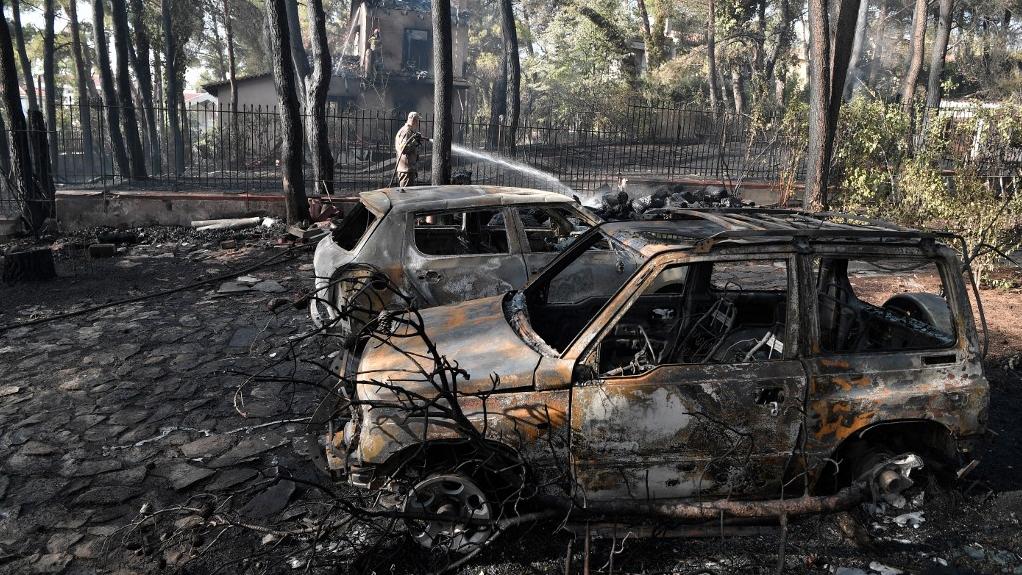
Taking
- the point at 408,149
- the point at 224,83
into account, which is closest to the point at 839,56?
the point at 408,149

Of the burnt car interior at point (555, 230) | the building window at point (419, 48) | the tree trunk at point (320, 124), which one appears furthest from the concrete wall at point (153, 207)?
the building window at point (419, 48)

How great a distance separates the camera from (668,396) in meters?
3.48

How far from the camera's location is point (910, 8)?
149 ft

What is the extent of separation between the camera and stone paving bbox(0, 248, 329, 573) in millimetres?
4020

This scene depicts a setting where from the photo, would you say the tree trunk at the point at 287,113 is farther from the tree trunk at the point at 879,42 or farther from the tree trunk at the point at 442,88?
the tree trunk at the point at 879,42

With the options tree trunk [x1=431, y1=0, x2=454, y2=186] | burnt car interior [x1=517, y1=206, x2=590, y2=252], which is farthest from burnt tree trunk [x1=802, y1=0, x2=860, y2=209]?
burnt car interior [x1=517, y1=206, x2=590, y2=252]

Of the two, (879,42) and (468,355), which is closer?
(468,355)

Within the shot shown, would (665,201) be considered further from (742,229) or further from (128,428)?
(128,428)

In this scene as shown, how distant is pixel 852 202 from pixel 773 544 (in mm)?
9842

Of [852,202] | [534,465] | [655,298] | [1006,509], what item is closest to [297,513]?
[534,465]

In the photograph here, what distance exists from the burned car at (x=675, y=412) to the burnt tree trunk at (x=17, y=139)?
1154 cm

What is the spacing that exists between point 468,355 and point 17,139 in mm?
12391

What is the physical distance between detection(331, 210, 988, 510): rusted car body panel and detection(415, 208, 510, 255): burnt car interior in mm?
2794

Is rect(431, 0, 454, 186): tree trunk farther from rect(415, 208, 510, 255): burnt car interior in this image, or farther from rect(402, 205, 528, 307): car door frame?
rect(402, 205, 528, 307): car door frame
